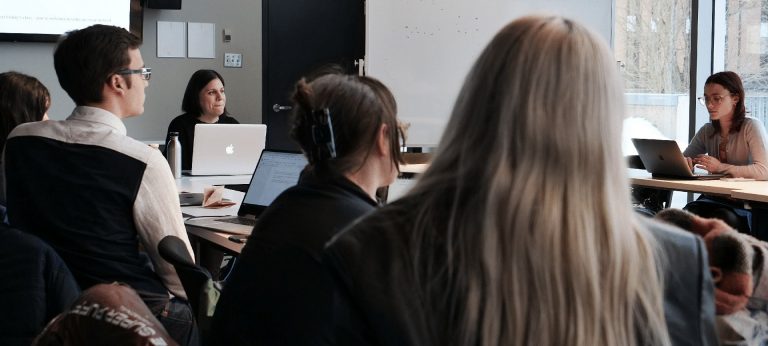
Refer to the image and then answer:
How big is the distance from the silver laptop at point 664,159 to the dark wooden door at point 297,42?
2.42m

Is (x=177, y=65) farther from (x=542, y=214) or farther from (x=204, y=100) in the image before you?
(x=542, y=214)

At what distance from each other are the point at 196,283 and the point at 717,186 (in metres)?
3.57

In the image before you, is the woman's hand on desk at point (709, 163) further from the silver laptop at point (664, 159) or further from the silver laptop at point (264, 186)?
the silver laptop at point (264, 186)

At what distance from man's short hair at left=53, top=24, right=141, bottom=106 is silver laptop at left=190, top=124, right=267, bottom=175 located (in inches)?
80.9

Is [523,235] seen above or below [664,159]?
above

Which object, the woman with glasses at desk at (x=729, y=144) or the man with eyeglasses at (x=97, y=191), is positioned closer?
the man with eyeglasses at (x=97, y=191)

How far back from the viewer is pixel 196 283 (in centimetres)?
211

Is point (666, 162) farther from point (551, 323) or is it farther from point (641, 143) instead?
point (551, 323)

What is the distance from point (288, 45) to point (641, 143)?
9.51 feet

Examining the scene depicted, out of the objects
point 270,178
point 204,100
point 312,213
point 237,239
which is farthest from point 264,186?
point 204,100

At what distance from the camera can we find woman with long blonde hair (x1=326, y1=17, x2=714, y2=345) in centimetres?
100

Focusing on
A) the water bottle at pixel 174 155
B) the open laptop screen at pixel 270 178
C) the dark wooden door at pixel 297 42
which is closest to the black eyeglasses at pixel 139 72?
the open laptop screen at pixel 270 178

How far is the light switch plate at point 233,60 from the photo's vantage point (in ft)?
23.7

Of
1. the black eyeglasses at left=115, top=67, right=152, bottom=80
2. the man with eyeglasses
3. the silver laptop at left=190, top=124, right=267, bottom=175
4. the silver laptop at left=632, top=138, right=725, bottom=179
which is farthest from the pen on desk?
the silver laptop at left=632, top=138, right=725, bottom=179
